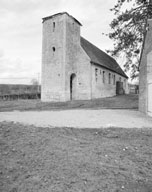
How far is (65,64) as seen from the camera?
19.0 meters

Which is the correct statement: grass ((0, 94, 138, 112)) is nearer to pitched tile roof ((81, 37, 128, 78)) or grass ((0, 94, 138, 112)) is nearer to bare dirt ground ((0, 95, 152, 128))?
bare dirt ground ((0, 95, 152, 128))

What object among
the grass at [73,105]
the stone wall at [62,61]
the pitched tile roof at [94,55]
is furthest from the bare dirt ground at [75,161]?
the pitched tile roof at [94,55]

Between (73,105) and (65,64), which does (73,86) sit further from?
(73,105)

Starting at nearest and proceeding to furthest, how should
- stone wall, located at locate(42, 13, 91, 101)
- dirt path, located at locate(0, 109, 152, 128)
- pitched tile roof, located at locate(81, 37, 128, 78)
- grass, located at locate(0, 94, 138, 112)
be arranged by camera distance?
dirt path, located at locate(0, 109, 152, 128) < grass, located at locate(0, 94, 138, 112) < stone wall, located at locate(42, 13, 91, 101) < pitched tile roof, located at locate(81, 37, 128, 78)

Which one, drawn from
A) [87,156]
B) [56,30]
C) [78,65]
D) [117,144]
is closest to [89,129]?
[117,144]

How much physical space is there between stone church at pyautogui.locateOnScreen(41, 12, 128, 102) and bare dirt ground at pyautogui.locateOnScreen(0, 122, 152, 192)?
46.9ft

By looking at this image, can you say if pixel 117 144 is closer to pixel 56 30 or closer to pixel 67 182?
pixel 67 182

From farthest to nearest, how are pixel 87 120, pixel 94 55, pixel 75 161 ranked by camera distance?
pixel 94 55 < pixel 87 120 < pixel 75 161

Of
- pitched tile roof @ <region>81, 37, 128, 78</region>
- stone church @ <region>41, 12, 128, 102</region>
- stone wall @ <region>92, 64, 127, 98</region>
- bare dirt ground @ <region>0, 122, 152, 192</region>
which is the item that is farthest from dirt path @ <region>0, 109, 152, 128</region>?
pitched tile roof @ <region>81, 37, 128, 78</region>

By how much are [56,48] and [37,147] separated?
1712cm

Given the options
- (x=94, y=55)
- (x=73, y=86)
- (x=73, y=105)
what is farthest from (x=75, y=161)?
(x=94, y=55)

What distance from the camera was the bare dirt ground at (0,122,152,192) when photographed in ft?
8.62

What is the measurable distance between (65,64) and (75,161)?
1657 cm

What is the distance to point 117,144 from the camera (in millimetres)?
4340
